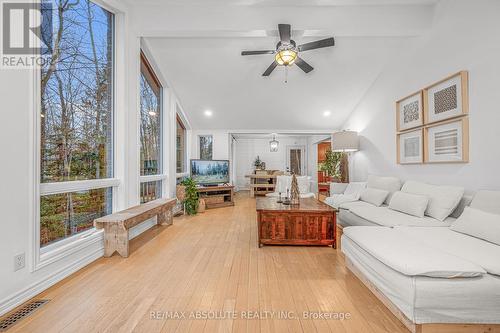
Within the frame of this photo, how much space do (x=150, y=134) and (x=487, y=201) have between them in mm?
4903

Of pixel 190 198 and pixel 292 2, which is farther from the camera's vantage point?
pixel 190 198

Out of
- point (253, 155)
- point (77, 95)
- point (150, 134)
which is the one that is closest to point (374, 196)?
point (150, 134)

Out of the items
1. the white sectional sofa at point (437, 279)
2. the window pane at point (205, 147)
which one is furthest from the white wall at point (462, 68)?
the window pane at point (205, 147)

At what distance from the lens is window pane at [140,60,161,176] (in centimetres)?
411

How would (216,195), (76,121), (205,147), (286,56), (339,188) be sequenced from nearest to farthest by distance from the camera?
(76,121) < (286,56) < (339,188) < (216,195) < (205,147)

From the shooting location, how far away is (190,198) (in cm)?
520

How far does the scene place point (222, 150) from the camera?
7129mm

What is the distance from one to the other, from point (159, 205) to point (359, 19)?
4.10m

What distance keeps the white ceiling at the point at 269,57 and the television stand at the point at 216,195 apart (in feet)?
6.50

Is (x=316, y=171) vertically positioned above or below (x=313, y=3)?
below

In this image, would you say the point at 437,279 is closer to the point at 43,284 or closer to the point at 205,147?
the point at 43,284

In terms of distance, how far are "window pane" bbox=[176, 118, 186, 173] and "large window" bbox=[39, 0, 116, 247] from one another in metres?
2.85

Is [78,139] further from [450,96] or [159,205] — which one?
[450,96]

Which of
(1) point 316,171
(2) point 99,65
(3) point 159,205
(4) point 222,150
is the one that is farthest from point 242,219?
(1) point 316,171
